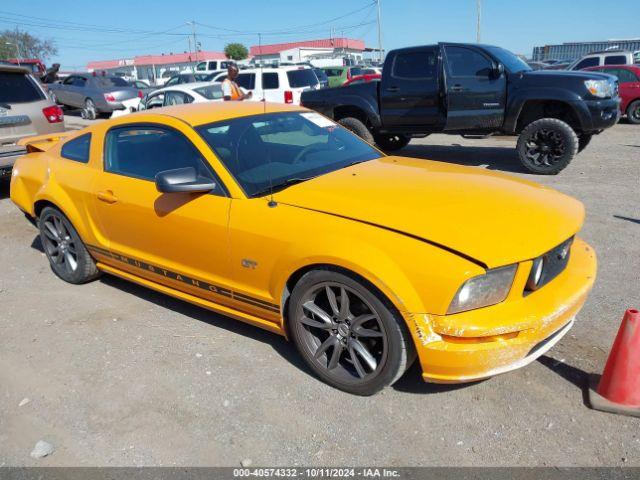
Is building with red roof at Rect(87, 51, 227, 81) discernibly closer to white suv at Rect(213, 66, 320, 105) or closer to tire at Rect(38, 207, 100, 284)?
white suv at Rect(213, 66, 320, 105)

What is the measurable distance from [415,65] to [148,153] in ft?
19.8

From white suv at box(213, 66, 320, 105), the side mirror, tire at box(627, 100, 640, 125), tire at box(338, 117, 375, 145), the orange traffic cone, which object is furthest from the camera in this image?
white suv at box(213, 66, 320, 105)

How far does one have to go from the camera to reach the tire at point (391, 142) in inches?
413

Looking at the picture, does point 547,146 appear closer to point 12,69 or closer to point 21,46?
point 12,69

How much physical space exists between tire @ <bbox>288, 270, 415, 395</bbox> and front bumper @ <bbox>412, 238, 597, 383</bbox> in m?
0.15

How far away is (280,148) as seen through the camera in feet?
12.0

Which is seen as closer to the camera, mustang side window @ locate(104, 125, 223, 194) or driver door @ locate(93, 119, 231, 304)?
driver door @ locate(93, 119, 231, 304)

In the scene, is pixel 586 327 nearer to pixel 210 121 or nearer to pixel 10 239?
pixel 210 121

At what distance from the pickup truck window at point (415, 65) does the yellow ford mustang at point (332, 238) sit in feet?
15.9

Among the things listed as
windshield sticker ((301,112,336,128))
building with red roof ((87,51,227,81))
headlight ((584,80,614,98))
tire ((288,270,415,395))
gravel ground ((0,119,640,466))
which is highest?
building with red roof ((87,51,227,81))

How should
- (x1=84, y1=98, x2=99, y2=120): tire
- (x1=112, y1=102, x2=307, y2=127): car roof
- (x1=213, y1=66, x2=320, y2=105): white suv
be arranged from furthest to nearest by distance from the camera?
(x1=84, y1=98, x2=99, y2=120): tire
(x1=213, y1=66, x2=320, y2=105): white suv
(x1=112, y1=102, x2=307, y2=127): car roof

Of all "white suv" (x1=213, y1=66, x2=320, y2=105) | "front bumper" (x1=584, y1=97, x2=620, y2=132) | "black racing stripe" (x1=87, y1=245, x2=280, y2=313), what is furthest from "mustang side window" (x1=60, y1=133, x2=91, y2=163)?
"white suv" (x1=213, y1=66, x2=320, y2=105)

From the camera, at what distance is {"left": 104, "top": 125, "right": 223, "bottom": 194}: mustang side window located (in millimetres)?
3468

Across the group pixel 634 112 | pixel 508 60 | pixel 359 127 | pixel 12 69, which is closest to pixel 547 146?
pixel 508 60
